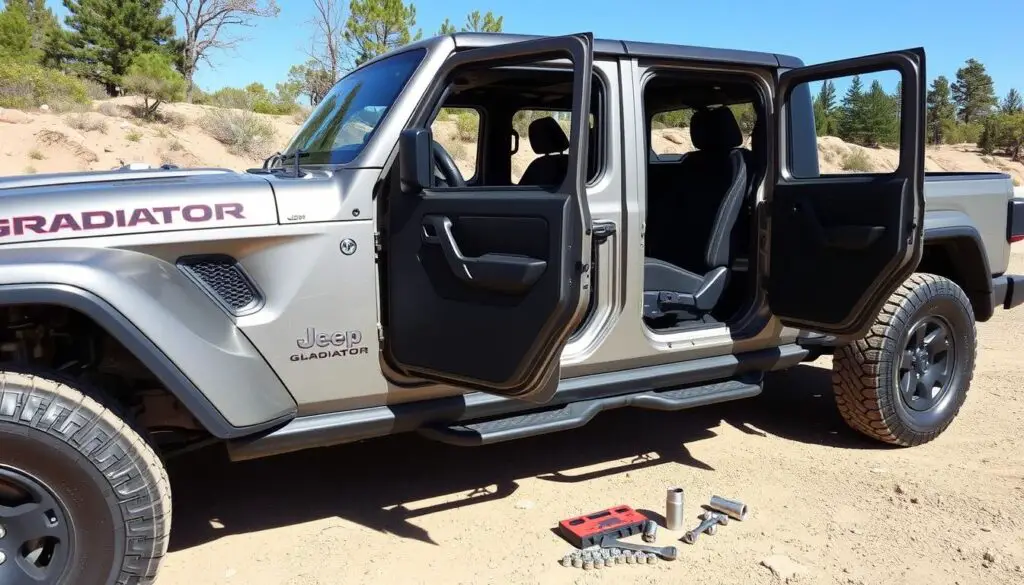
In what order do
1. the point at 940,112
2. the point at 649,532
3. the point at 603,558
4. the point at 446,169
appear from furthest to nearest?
the point at 940,112
the point at 446,169
the point at 649,532
the point at 603,558

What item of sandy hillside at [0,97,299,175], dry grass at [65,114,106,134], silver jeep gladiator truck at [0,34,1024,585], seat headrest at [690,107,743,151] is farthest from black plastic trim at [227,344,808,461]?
dry grass at [65,114,106,134]

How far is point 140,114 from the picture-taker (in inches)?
865

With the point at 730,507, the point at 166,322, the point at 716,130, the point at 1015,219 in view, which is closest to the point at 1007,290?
the point at 1015,219

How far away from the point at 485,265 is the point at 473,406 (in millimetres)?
752

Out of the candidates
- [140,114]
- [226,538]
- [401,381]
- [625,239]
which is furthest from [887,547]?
[140,114]

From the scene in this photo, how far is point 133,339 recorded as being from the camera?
247cm

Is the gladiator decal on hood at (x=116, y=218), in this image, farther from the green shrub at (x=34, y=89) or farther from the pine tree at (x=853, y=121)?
the pine tree at (x=853, y=121)

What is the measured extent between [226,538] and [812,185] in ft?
9.94

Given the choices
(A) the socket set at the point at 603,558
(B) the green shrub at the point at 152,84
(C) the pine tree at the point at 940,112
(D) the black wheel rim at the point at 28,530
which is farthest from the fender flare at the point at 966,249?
(C) the pine tree at the point at 940,112

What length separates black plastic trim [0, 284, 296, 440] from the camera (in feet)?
7.72

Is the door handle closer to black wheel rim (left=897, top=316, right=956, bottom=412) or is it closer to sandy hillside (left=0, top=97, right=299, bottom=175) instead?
black wheel rim (left=897, top=316, right=956, bottom=412)

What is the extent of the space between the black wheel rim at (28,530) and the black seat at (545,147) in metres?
2.66

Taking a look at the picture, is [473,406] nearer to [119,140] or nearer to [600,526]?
[600,526]

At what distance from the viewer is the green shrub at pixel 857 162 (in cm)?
2580
